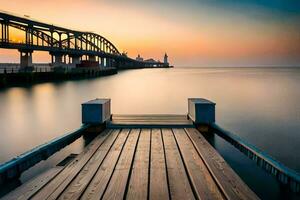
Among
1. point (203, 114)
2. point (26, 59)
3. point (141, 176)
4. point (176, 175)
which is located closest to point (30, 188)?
point (141, 176)

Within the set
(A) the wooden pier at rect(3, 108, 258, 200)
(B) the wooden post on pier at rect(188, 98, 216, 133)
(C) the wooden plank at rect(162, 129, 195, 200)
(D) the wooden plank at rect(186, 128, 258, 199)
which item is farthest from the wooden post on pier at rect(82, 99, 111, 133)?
(D) the wooden plank at rect(186, 128, 258, 199)

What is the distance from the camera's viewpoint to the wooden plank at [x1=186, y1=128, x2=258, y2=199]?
170 inches

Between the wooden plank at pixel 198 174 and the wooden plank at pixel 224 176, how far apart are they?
110 mm

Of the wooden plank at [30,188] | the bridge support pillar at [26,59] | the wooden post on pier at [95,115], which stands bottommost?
the wooden plank at [30,188]

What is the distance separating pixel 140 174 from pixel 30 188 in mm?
1891

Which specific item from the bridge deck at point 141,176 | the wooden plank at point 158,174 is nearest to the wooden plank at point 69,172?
the bridge deck at point 141,176

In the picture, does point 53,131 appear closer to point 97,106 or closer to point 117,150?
point 97,106

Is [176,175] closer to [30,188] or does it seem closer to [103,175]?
[103,175]

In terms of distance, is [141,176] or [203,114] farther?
[203,114]

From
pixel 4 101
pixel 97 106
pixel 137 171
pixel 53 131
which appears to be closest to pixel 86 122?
pixel 97 106

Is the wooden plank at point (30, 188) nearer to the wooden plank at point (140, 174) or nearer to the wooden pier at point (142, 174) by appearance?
the wooden pier at point (142, 174)

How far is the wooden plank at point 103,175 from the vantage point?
4.32 meters

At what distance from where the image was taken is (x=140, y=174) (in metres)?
5.16

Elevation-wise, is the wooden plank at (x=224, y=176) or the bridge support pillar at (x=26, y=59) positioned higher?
the bridge support pillar at (x=26, y=59)
